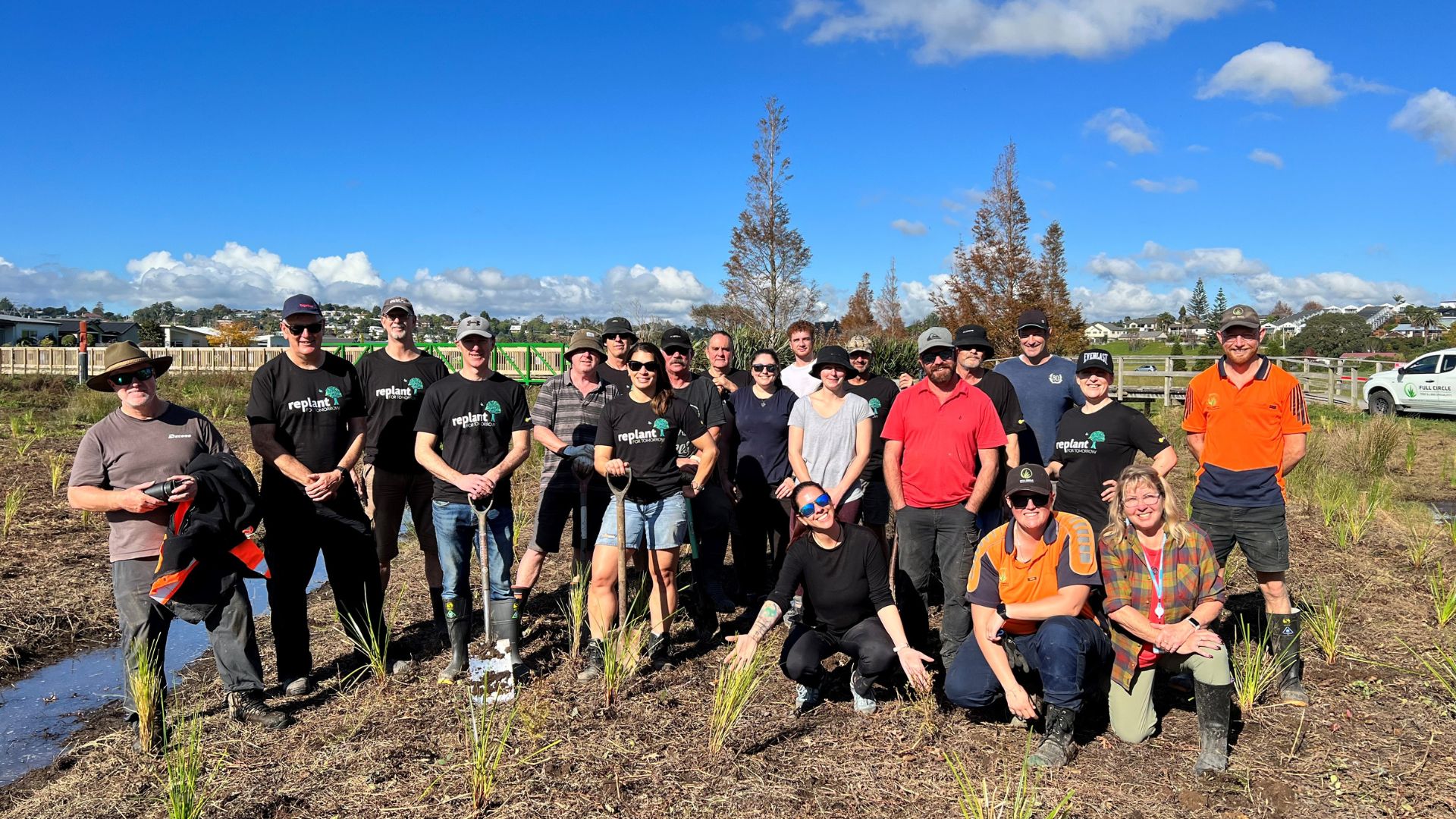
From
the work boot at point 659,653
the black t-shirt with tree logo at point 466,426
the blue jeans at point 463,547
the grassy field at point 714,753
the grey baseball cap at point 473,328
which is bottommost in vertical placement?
the grassy field at point 714,753

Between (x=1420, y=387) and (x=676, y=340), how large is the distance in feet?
62.1

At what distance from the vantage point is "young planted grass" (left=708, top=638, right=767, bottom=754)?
13.0 ft

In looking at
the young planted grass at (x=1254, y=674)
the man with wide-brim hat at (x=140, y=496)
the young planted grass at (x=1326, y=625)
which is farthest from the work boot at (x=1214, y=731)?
the man with wide-brim hat at (x=140, y=496)

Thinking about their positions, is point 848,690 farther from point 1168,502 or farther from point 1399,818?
point 1399,818

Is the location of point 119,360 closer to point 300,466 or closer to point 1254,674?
point 300,466

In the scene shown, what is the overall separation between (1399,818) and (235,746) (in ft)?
15.6

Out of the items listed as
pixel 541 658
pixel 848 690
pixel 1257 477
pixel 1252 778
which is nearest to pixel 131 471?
pixel 541 658

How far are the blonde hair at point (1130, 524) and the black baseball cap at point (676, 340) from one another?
2.73 metres

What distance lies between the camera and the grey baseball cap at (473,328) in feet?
16.0

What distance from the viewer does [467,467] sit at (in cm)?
478

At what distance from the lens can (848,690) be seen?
477 cm

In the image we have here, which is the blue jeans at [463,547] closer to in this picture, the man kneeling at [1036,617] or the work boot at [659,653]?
the work boot at [659,653]

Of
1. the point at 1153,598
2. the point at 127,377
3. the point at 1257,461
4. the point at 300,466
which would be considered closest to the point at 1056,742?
the point at 1153,598

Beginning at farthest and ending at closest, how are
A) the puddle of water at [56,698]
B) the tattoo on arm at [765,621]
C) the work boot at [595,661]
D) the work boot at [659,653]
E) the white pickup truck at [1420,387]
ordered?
the white pickup truck at [1420,387], the work boot at [659,653], the work boot at [595,661], the puddle of water at [56,698], the tattoo on arm at [765,621]
